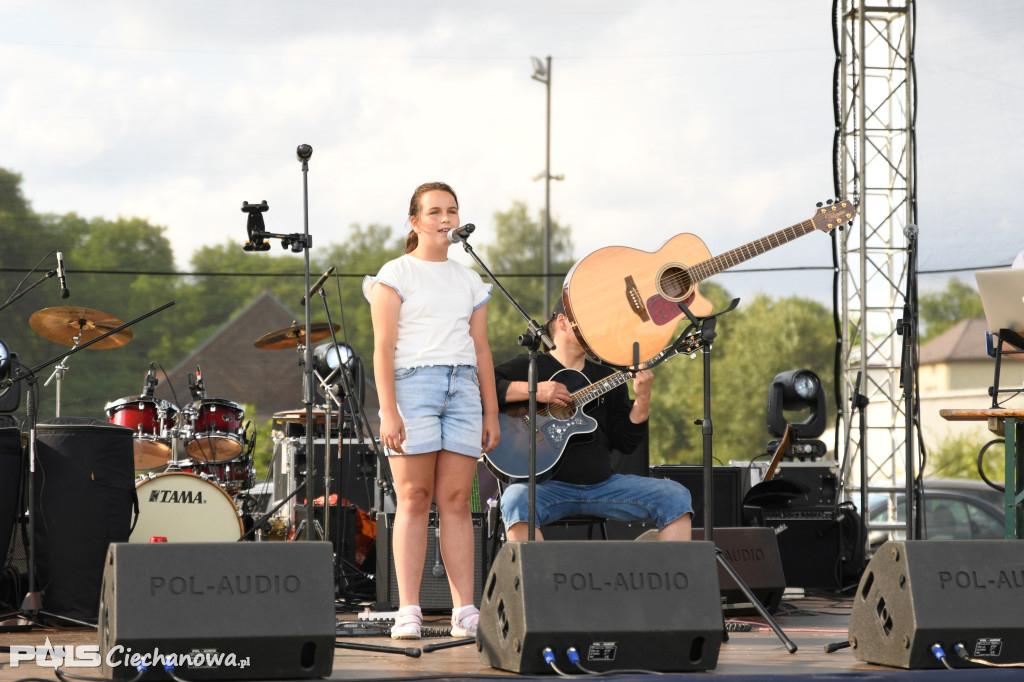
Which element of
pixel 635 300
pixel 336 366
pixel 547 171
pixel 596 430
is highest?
pixel 547 171

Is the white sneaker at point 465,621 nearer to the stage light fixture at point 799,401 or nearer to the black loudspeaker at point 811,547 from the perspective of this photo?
the black loudspeaker at point 811,547

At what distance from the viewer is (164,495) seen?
5340 mm

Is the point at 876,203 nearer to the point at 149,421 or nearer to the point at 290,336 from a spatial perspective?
the point at 290,336

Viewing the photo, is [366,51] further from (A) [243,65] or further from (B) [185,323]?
(B) [185,323]

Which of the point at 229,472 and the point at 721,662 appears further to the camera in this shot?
the point at 229,472

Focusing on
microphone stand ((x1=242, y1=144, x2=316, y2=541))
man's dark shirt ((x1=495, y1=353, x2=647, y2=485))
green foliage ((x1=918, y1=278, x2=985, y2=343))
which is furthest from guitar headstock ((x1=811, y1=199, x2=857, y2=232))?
green foliage ((x1=918, y1=278, x2=985, y2=343))

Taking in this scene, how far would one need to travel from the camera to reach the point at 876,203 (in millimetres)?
7688

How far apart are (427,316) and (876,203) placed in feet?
16.4

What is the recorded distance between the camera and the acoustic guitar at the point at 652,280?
191 inches

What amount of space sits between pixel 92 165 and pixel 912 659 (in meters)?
7.84

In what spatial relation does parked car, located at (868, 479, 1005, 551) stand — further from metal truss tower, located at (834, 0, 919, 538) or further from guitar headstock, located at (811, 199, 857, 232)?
guitar headstock, located at (811, 199, 857, 232)

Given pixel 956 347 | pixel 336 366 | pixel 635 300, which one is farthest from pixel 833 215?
pixel 956 347

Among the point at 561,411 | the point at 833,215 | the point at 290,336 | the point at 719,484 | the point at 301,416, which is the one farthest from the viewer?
the point at 301,416

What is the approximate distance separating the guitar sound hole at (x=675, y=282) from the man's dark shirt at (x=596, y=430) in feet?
2.58
